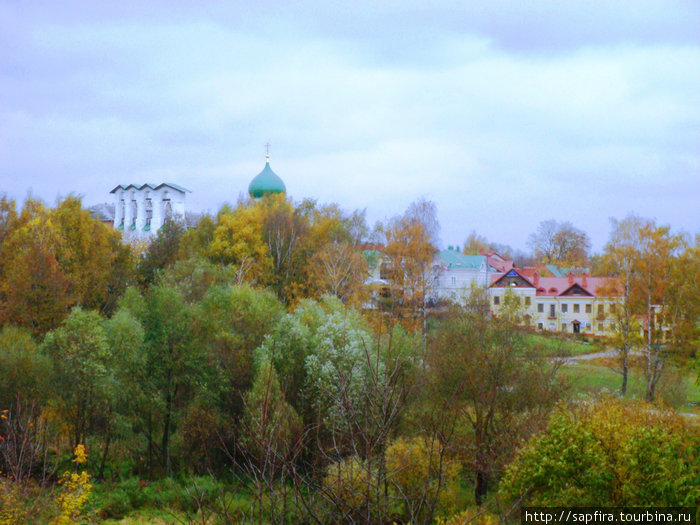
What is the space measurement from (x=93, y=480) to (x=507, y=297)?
22.8 meters

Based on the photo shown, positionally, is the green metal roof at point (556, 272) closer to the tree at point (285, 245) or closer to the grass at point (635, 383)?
the grass at point (635, 383)

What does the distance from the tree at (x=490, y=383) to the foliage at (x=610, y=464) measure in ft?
14.0

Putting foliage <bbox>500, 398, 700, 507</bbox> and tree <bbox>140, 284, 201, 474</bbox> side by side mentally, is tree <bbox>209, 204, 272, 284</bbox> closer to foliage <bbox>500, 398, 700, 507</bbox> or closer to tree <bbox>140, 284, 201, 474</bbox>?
tree <bbox>140, 284, 201, 474</bbox>

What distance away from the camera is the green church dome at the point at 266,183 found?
4822 centimetres

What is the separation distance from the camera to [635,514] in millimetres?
10516

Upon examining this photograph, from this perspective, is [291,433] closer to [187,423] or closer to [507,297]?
[187,423]

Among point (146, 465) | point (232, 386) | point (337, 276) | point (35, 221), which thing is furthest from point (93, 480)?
point (337, 276)

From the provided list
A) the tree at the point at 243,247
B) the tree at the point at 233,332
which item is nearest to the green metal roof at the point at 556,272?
the tree at the point at 243,247

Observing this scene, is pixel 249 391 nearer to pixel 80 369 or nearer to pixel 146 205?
pixel 80 369

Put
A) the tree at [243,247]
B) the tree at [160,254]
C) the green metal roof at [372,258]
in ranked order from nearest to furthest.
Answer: the tree at [243,247]
the tree at [160,254]
the green metal roof at [372,258]

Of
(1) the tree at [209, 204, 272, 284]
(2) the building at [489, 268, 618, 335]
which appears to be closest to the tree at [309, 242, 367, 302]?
(1) the tree at [209, 204, 272, 284]

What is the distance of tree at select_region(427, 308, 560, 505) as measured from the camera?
16609 millimetres

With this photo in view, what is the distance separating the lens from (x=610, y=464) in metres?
11.0

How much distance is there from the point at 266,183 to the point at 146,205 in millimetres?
9310
